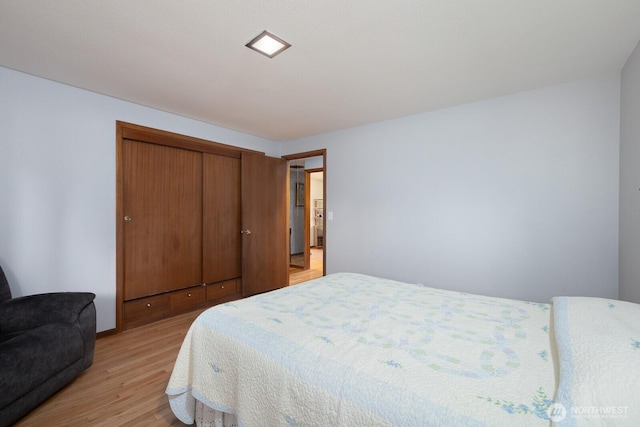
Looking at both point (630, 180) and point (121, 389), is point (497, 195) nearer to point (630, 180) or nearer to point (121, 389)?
point (630, 180)

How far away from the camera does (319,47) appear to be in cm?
189

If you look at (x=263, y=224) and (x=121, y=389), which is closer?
(x=121, y=389)

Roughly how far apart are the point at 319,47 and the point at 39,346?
2.59 metres

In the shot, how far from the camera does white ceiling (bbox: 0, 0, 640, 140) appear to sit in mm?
1546

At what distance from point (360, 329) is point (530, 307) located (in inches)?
43.3

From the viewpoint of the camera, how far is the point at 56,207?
2.49 m

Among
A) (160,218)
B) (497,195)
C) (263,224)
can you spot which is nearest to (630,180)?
(497,195)

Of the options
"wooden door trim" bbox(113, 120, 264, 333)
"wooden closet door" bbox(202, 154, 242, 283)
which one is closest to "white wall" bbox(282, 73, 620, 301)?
"wooden closet door" bbox(202, 154, 242, 283)

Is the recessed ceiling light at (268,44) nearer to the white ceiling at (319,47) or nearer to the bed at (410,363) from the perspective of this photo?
the white ceiling at (319,47)

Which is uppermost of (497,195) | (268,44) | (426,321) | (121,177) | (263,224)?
(268,44)

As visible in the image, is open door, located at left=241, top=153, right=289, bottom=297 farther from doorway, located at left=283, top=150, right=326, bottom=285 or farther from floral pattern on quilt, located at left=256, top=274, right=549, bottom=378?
floral pattern on quilt, located at left=256, top=274, right=549, bottom=378

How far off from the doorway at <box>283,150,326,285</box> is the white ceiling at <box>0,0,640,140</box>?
1.79 m

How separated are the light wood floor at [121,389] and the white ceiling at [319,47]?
2.37 m

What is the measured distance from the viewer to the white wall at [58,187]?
7.44 ft
